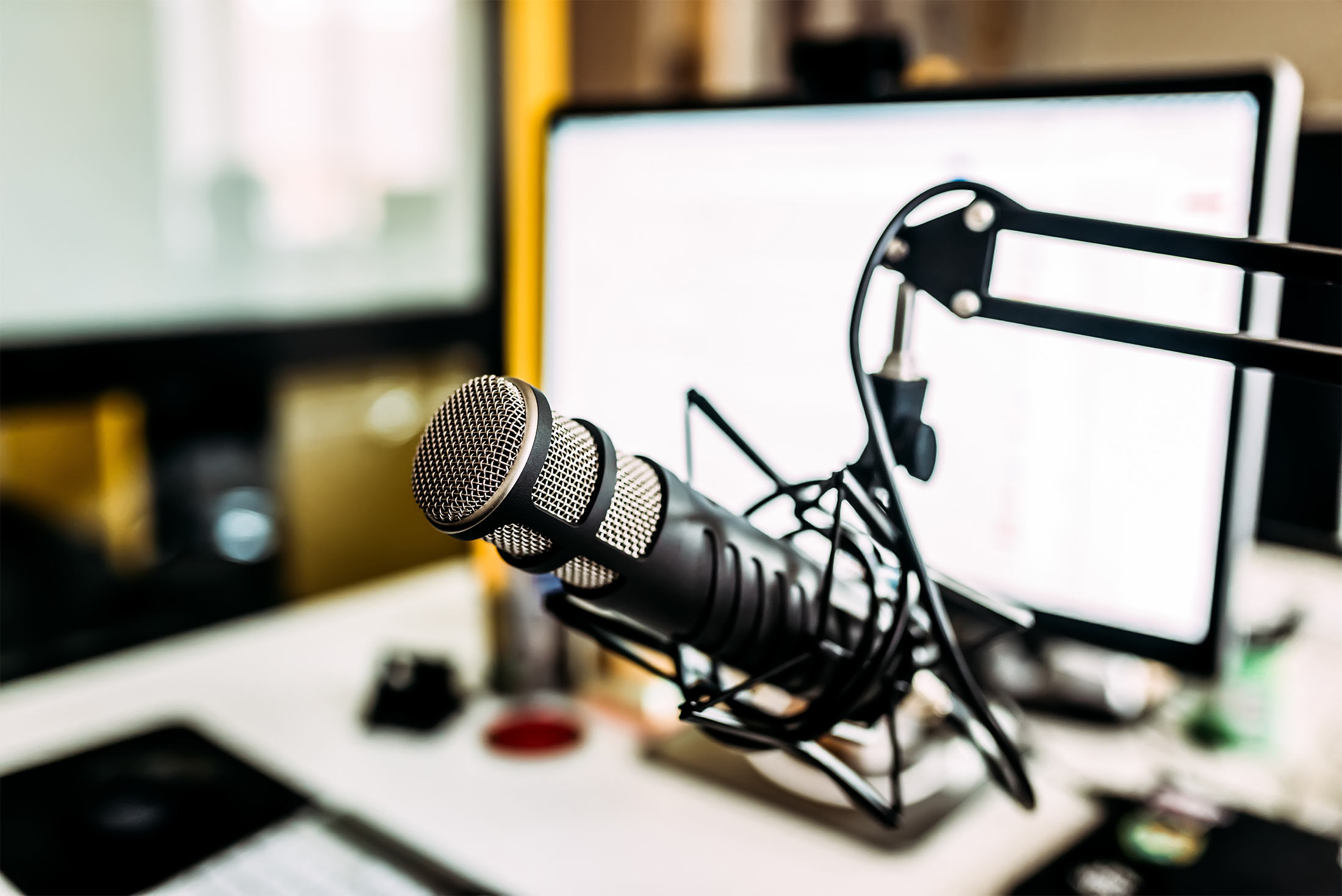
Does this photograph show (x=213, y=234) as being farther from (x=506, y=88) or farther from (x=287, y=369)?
(x=506, y=88)

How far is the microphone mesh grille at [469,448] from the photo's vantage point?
319 millimetres

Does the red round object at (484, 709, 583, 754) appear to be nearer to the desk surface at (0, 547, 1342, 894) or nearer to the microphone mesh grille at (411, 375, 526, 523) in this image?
the desk surface at (0, 547, 1342, 894)

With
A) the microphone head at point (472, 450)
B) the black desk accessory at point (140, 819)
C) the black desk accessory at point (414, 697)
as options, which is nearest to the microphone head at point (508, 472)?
the microphone head at point (472, 450)

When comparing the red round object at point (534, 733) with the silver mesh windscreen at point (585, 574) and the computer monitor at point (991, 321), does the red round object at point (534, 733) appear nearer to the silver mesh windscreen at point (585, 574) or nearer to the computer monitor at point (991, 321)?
the computer monitor at point (991, 321)

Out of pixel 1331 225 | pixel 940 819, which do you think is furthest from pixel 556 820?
pixel 1331 225

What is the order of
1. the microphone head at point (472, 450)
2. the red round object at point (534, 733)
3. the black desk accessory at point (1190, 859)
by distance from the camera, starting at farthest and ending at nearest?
the red round object at point (534, 733)
the black desk accessory at point (1190, 859)
the microphone head at point (472, 450)

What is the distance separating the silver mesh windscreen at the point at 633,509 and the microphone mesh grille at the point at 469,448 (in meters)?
0.05

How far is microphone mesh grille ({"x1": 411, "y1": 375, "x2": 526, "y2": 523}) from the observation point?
0.32m

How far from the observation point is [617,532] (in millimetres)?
357

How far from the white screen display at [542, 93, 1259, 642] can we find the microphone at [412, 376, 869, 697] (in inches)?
4.1

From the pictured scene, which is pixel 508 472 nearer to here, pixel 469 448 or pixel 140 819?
pixel 469 448

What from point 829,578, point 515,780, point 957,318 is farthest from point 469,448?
point 515,780

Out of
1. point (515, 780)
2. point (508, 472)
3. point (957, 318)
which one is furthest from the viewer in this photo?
point (515, 780)

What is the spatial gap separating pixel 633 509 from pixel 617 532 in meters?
0.01
